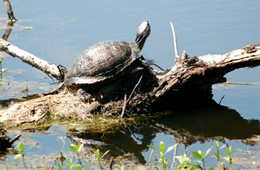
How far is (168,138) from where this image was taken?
21.8 feet

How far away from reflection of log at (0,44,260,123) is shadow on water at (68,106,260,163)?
24cm

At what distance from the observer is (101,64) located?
7.36 m

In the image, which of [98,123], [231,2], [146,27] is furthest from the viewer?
[231,2]

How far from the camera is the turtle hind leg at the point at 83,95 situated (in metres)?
7.44

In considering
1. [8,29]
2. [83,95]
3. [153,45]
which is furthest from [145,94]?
[8,29]

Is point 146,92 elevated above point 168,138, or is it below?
above

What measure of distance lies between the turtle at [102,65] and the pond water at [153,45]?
28.6 inches

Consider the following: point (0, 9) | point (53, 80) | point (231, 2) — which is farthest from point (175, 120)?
point (0, 9)

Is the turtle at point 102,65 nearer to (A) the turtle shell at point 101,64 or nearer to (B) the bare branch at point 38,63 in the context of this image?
(A) the turtle shell at point 101,64

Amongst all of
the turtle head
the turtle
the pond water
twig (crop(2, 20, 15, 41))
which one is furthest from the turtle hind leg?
twig (crop(2, 20, 15, 41))

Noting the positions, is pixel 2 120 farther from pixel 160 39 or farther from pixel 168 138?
pixel 160 39

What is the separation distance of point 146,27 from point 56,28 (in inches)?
156

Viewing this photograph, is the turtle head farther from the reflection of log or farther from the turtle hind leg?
the turtle hind leg

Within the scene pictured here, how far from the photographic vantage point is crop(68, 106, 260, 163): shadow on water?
6480 millimetres
